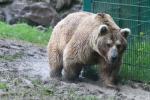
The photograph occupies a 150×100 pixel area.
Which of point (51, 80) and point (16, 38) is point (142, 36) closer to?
point (51, 80)

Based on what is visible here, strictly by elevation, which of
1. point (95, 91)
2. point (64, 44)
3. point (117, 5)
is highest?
point (117, 5)

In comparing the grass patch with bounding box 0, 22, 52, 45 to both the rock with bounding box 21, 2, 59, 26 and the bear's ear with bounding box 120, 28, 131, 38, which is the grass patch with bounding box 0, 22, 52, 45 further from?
the bear's ear with bounding box 120, 28, 131, 38

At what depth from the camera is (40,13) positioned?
16.5 metres

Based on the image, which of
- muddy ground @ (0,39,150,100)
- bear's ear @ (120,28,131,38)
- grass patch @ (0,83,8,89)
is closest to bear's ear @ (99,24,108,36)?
bear's ear @ (120,28,131,38)

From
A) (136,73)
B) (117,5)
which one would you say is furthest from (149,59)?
(117,5)

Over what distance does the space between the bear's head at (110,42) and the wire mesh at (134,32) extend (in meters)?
0.90

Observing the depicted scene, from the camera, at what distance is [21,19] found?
655 inches

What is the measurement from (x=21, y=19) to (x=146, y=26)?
729 centimetres

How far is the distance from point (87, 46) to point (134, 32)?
47.9 inches

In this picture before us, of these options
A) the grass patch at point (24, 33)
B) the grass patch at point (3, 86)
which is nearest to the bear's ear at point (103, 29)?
the grass patch at point (3, 86)

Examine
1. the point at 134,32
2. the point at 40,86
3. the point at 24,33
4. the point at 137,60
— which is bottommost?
the point at 40,86

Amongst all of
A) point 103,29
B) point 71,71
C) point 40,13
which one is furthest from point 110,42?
point 40,13

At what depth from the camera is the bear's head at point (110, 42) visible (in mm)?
9008

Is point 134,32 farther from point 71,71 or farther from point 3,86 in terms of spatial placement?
point 3,86
